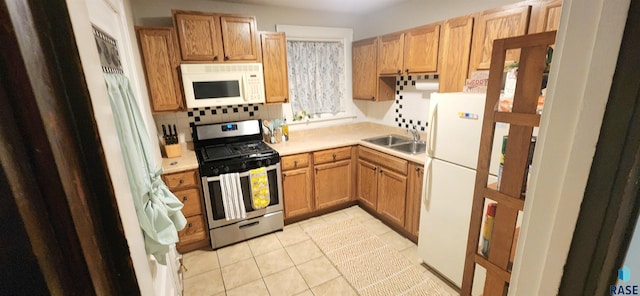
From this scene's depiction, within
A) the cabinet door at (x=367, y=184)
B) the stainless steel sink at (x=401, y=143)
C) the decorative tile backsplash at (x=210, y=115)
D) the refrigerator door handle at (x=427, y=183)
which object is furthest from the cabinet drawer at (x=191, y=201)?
the refrigerator door handle at (x=427, y=183)

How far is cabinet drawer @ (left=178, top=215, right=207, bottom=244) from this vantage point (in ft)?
7.79

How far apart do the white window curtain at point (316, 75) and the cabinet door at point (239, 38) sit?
637mm

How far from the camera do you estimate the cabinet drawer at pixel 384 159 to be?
242cm

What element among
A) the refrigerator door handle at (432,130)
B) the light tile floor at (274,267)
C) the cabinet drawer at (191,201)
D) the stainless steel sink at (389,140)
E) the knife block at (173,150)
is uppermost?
the refrigerator door handle at (432,130)

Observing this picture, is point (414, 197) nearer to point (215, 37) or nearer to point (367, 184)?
point (367, 184)

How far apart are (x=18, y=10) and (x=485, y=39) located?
7.77 feet

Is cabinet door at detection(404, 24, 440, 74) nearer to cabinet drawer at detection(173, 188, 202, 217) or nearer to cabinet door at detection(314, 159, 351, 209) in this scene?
cabinet door at detection(314, 159, 351, 209)

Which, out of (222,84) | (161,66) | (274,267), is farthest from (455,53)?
(161,66)

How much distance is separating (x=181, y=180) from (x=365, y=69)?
2.33 m

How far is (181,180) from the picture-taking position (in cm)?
225

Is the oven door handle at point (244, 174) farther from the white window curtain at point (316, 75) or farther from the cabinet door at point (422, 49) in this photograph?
the cabinet door at point (422, 49)

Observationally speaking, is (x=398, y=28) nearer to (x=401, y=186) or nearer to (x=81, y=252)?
(x=401, y=186)

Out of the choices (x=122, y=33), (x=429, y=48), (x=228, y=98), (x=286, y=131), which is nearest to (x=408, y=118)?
(x=429, y=48)

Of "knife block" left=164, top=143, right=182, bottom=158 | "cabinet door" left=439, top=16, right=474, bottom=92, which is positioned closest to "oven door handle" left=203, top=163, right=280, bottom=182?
"knife block" left=164, top=143, right=182, bottom=158
